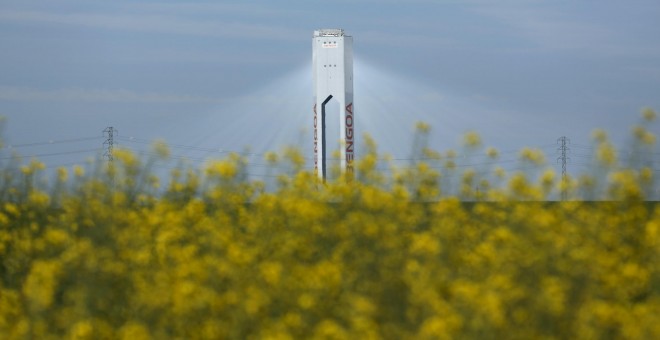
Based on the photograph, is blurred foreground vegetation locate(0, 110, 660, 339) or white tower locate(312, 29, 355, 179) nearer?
blurred foreground vegetation locate(0, 110, 660, 339)

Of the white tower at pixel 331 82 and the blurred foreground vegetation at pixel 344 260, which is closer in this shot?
the blurred foreground vegetation at pixel 344 260

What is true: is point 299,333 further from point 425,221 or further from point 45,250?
point 45,250

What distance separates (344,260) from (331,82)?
12203mm

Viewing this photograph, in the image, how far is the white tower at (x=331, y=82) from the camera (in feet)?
57.7

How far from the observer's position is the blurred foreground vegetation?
4.57 metres

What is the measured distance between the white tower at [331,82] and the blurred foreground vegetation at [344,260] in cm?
997

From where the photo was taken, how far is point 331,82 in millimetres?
17703

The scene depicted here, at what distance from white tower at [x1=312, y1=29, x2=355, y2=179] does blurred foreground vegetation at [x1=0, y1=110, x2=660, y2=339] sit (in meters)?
9.97

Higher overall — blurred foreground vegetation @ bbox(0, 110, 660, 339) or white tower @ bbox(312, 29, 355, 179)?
white tower @ bbox(312, 29, 355, 179)

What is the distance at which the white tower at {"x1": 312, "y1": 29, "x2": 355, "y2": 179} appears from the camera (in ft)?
57.7

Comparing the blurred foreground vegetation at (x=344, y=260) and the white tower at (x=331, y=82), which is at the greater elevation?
the white tower at (x=331, y=82)

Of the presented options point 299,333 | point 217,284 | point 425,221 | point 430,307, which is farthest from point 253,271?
point 425,221

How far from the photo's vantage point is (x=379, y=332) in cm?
460

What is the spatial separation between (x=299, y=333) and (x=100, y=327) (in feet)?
3.52
